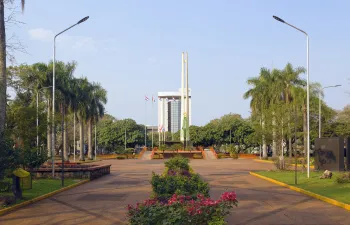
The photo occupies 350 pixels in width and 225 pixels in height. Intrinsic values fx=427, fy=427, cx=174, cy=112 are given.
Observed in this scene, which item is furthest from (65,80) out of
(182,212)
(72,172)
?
(182,212)

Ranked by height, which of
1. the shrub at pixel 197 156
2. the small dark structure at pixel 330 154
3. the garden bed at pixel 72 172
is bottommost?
the shrub at pixel 197 156

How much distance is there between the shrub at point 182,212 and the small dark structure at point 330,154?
22743mm

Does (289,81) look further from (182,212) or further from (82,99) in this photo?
(182,212)

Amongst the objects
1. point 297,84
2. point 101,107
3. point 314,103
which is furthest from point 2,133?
point 101,107

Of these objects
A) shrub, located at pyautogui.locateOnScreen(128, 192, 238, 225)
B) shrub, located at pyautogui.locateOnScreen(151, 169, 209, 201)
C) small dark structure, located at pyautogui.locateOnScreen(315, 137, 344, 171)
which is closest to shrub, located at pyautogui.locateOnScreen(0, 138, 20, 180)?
shrub, located at pyautogui.locateOnScreen(151, 169, 209, 201)

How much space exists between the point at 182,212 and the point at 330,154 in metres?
23.9

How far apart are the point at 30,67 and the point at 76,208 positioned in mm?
28534

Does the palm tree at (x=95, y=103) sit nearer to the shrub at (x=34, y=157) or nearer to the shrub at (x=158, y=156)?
the shrub at (x=158, y=156)

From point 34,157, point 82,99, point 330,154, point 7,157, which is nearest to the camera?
point 7,157

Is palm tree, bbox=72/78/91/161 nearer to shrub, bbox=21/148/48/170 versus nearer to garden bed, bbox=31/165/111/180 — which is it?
garden bed, bbox=31/165/111/180

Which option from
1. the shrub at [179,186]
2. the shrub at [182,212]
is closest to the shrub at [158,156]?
the shrub at [179,186]

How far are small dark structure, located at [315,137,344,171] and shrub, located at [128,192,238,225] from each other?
2274cm

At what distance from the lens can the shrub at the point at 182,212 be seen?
627 centimetres

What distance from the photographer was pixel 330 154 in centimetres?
2797
